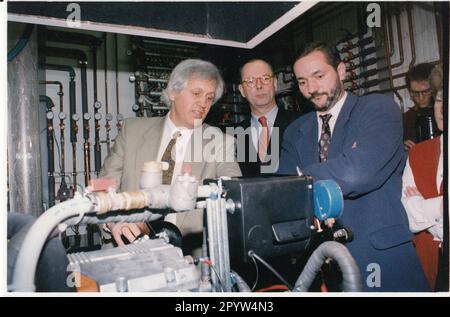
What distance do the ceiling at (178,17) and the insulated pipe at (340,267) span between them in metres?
0.92

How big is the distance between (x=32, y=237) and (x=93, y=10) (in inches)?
42.0

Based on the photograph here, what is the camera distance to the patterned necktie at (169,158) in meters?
1.67

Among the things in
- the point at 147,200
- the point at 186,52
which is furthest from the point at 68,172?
the point at 147,200

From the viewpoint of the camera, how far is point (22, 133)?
173 centimetres

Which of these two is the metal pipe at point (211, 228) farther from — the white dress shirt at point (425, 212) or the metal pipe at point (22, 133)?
the metal pipe at point (22, 133)

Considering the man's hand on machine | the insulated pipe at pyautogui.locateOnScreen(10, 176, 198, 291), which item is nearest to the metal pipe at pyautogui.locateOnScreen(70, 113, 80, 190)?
the man's hand on machine

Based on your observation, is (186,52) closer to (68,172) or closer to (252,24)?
(68,172)

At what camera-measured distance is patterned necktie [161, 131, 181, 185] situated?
167 cm

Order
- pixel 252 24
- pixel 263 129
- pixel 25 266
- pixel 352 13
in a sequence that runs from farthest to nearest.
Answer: pixel 352 13 → pixel 263 129 → pixel 252 24 → pixel 25 266

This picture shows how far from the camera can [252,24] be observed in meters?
1.53

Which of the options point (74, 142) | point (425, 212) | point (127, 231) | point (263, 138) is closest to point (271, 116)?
point (263, 138)

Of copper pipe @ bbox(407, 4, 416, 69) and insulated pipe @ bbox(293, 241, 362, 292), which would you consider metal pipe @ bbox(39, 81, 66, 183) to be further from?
copper pipe @ bbox(407, 4, 416, 69)

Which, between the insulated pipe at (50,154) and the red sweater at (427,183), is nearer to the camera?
the red sweater at (427,183)

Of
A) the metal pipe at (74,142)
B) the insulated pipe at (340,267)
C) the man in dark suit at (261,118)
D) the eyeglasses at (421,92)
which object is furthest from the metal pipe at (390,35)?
the metal pipe at (74,142)
